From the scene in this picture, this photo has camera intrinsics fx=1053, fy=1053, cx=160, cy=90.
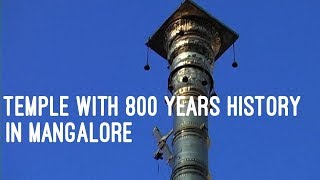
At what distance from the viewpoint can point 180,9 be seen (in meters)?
24.1

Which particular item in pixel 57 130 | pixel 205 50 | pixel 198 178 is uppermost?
pixel 205 50

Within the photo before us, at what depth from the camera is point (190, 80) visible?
22688 millimetres

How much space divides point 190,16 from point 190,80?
207cm

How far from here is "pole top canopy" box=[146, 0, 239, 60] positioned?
79.2 feet

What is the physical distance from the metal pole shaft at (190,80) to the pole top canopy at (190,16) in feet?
0.32

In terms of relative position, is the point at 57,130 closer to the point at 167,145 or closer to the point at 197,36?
the point at 167,145

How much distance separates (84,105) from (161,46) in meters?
3.24

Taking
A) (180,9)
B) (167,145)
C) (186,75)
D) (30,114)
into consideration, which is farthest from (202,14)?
(30,114)

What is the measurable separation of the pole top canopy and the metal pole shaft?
99mm

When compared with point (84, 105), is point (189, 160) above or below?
below

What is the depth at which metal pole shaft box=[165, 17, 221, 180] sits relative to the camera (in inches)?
831

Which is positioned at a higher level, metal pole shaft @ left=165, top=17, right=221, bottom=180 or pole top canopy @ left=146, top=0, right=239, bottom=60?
pole top canopy @ left=146, top=0, right=239, bottom=60

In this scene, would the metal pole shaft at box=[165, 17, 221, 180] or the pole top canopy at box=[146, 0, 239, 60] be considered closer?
the metal pole shaft at box=[165, 17, 221, 180]

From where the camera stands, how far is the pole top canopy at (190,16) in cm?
2414
